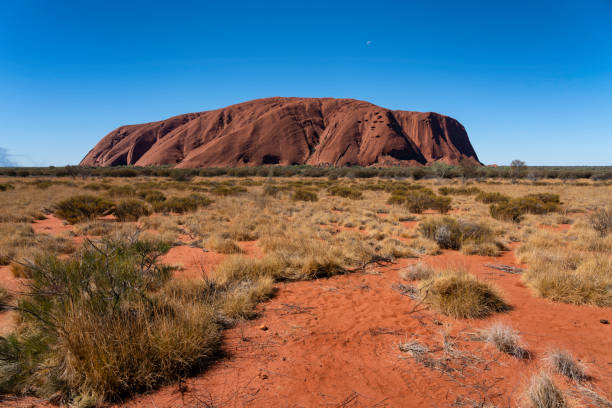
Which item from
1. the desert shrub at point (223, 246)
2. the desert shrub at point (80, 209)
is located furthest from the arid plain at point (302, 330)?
the desert shrub at point (80, 209)

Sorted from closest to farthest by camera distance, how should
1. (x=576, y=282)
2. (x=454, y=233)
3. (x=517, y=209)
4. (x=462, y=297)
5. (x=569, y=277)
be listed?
(x=462, y=297), (x=576, y=282), (x=569, y=277), (x=454, y=233), (x=517, y=209)

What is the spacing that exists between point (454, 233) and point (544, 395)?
6730 millimetres

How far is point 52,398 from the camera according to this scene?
238 cm

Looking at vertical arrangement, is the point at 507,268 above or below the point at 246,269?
below

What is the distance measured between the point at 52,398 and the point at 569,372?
15.9 ft

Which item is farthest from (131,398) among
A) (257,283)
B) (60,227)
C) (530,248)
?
(60,227)

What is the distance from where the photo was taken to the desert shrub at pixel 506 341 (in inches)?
126

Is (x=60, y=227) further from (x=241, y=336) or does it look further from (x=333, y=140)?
(x=333, y=140)

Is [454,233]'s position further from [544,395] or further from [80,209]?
[80,209]

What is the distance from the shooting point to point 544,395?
2.33 m

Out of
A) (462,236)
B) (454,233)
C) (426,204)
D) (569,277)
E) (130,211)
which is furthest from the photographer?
(426,204)

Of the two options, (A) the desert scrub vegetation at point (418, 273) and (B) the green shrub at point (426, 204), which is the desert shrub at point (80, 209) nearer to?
(A) the desert scrub vegetation at point (418, 273)

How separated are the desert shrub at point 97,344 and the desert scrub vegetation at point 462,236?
23.8 ft

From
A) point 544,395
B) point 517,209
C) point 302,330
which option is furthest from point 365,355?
point 517,209
